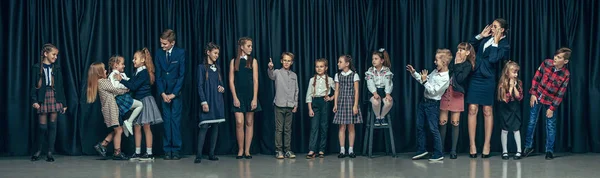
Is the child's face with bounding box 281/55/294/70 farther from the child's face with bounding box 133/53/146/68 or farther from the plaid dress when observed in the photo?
the child's face with bounding box 133/53/146/68

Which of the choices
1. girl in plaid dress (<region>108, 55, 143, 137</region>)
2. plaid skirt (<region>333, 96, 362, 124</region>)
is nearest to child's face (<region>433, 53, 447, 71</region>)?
plaid skirt (<region>333, 96, 362, 124</region>)

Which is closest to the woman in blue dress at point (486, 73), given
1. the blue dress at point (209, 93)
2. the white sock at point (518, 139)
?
the white sock at point (518, 139)

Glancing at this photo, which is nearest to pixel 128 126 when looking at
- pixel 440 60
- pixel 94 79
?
pixel 94 79

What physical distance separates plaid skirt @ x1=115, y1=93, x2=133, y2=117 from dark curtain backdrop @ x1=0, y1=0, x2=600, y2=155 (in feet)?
1.83

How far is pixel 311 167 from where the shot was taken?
684 cm

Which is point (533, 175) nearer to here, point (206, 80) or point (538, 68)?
point (538, 68)

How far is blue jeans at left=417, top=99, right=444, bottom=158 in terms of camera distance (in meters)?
7.38

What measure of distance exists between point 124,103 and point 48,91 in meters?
0.69

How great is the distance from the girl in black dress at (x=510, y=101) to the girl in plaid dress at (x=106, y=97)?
3.56m

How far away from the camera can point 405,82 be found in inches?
321

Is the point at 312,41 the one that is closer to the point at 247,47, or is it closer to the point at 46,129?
the point at 247,47

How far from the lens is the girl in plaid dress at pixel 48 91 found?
7.30 metres

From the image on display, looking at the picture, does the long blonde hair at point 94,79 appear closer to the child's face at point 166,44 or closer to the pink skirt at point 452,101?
the child's face at point 166,44

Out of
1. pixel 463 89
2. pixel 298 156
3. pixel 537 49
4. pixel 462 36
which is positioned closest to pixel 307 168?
pixel 298 156
